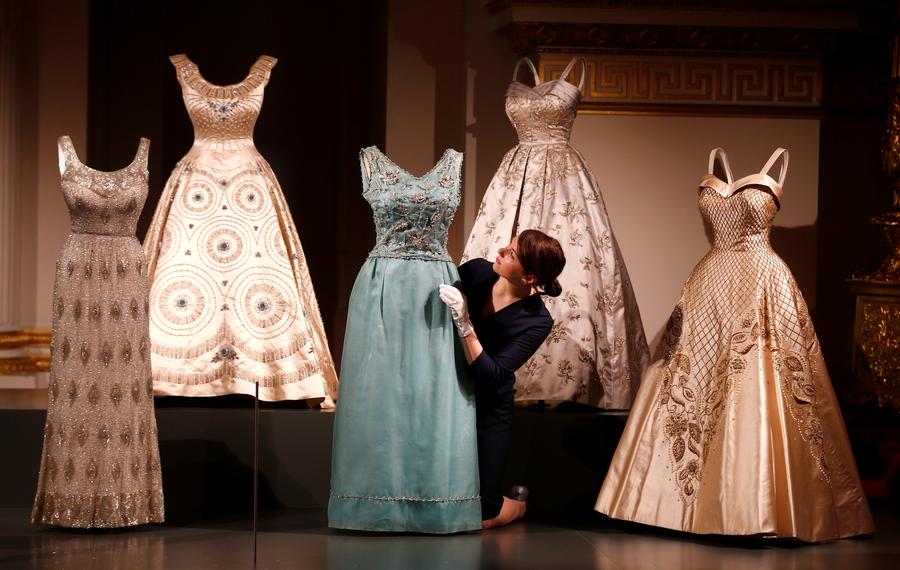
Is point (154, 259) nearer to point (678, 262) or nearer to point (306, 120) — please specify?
point (678, 262)

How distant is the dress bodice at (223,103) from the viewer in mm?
5223

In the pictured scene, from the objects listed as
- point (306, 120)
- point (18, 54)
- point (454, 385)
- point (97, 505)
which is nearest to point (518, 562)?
point (454, 385)

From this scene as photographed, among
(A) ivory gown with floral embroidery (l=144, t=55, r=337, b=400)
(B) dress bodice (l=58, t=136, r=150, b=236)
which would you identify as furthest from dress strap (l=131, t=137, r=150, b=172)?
(A) ivory gown with floral embroidery (l=144, t=55, r=337, b=400)

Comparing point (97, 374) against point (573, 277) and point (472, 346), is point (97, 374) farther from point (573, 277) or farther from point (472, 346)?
point (573, 277)

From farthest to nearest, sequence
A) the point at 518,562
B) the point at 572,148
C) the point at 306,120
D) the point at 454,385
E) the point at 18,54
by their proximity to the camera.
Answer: the point at 306,120 < the point at 18,54 < the point at 572,148 < the point at 454,385 < the point at 518,562

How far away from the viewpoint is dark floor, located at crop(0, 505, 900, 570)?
4012 mm

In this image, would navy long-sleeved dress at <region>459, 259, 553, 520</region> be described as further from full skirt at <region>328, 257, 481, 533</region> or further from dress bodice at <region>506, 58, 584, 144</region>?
dress bodice at <region>506, 58, 584, 144</region>

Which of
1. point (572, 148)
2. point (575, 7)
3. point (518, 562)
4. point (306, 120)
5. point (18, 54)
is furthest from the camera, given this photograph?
point (306, 120)

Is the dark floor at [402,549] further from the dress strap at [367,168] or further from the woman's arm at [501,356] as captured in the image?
the dress strap at [367,168]

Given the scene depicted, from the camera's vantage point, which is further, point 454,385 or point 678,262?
point 678,262

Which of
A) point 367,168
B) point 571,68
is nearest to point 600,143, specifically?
point 571,68

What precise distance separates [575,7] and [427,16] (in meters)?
0.91

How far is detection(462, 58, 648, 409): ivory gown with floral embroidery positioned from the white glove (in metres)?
0.87

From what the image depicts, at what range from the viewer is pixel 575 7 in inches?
233
